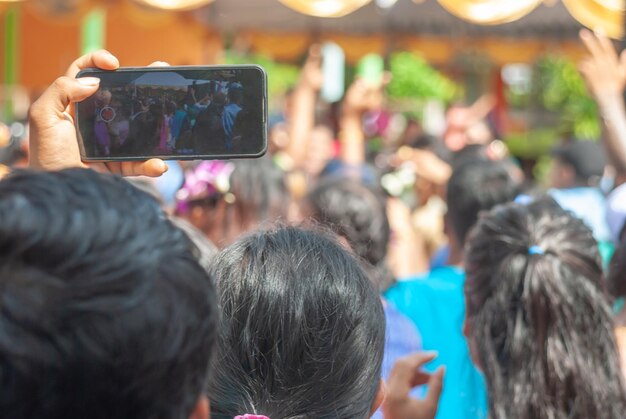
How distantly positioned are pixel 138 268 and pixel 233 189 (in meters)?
2.72

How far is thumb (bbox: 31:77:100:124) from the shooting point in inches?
49.7

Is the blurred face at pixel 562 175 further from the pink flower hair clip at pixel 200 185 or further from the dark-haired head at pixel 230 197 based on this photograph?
the pink flower hair clip at pixel 200 185

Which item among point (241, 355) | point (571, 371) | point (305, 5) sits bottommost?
point (571, 371)

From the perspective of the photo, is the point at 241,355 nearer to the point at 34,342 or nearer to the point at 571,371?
the point at 34,342

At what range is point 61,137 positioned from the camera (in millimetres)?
1348

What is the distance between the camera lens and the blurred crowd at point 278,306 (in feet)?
2.56

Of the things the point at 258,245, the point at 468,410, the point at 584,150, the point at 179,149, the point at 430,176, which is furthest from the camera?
the point at 584,150

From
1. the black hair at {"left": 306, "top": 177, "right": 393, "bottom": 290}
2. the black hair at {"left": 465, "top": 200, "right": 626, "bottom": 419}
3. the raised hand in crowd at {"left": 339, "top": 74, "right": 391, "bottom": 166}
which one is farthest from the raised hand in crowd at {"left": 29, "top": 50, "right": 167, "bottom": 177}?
the raised hand in crowd at {"left": 339, "top": 74, "right": 391, "bottom": 166}

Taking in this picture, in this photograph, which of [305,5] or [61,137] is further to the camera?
[305,5]

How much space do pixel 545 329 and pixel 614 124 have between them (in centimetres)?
149

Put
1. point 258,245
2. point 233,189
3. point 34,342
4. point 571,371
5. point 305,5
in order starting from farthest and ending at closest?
point 305,5 → point 233,189 → point 571,371 → point 258,245 → point 34,342

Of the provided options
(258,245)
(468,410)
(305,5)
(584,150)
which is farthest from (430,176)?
(258,245)

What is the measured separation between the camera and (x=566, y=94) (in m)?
13.2

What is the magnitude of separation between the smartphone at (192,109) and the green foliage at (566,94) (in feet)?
32.5
